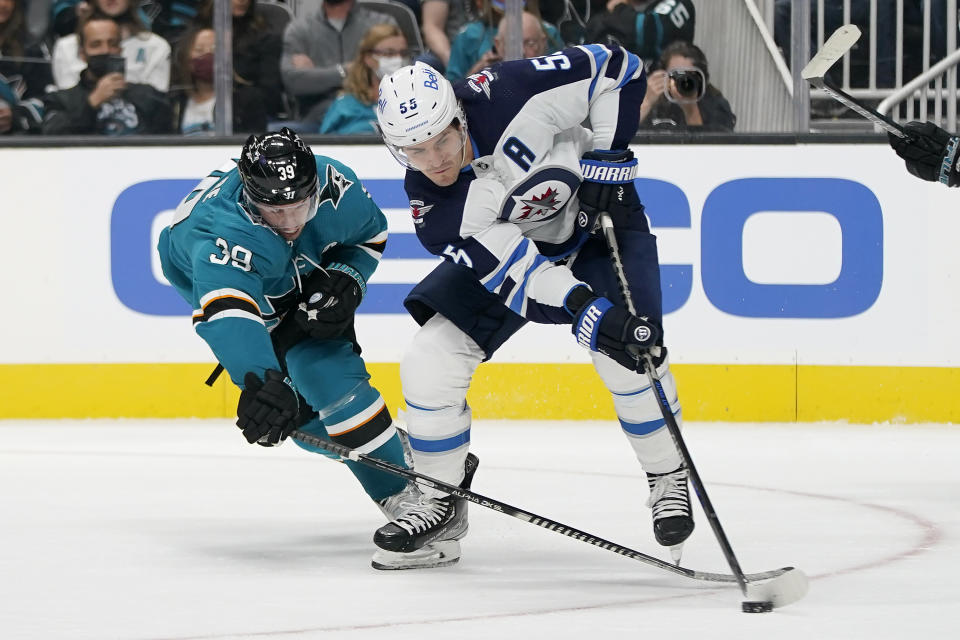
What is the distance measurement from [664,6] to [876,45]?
81cm

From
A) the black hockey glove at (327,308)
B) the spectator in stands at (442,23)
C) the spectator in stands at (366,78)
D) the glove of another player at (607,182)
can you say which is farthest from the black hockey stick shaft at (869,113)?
the spectator in stands at (366,78)

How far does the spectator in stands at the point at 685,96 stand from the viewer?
5.46 meters

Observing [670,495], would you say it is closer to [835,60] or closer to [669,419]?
[669,419]

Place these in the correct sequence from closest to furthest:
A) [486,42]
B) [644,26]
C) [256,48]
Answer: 1. [644,26]
2. [486,42]
3. [256,48]

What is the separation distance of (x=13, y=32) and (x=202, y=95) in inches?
31.0

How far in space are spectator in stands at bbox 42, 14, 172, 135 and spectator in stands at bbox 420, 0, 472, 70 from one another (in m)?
1.08

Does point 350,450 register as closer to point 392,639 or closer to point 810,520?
point 392,639

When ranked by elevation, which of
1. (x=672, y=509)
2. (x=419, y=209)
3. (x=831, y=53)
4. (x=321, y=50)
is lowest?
(x=672, y=509)

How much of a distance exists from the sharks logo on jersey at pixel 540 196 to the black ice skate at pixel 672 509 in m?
0.63

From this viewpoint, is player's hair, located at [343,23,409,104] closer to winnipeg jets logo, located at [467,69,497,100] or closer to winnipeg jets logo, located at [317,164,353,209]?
winnipeg jets logo, located at [317,164,353,209]

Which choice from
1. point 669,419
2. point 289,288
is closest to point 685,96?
point 289,288

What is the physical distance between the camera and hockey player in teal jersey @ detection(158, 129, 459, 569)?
301cm

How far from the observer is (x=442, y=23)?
561 centimetres

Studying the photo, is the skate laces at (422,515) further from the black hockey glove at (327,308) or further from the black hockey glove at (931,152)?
the black hockey glove at (931,152)
